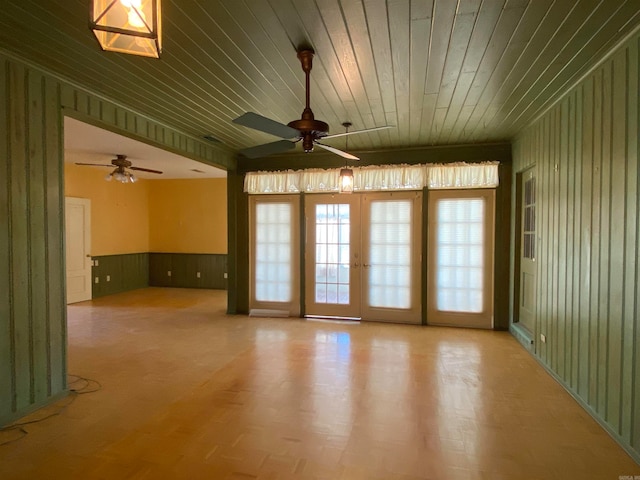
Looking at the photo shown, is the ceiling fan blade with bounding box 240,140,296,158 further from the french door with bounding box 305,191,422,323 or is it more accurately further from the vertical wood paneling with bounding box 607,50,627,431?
the french door with bounding box 305,191,422,323

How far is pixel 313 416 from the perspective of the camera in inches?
105

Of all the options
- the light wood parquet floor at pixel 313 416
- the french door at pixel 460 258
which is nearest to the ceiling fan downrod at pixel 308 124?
the light wood parquet floor at pixel 313 416

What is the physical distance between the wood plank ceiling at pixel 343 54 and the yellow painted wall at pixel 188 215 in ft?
15.4

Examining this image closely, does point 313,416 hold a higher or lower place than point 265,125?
lower

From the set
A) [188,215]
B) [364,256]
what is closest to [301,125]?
[364,256]

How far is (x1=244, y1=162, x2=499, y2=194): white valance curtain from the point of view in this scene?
4.97m

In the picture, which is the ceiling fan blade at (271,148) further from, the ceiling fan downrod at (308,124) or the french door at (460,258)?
the french door at (460,258)

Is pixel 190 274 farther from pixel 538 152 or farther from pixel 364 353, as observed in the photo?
pixel 538 152

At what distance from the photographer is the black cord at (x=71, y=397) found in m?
2.43

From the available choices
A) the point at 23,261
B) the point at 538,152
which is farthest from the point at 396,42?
the point at 23,261

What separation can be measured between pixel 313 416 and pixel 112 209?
23.5ft

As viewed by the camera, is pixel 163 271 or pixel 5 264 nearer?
pixel 5 264

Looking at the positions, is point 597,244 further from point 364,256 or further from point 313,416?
point 364,256

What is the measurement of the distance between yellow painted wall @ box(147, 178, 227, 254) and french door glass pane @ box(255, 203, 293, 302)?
9.20 ft
